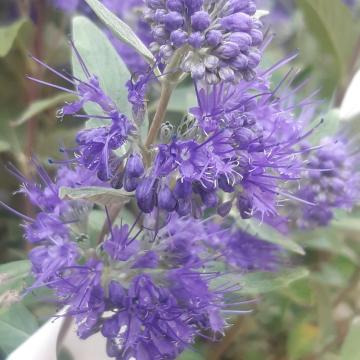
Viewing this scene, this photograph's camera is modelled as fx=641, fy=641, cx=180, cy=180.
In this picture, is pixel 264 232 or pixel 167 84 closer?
pixel 167 84

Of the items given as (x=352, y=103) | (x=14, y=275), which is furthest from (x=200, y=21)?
(x=352, y=103)

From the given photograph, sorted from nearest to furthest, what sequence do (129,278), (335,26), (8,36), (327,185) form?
(129,278), (327,185), (8,36), (335,26)

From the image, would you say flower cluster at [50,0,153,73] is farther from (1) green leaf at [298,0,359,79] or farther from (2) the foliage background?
(1) green leaf at [298,0,359,79]

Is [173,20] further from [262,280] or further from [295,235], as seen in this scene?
[295,235]

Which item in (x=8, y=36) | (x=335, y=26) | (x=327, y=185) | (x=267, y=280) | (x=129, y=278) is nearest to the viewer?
(x=129, y=278)

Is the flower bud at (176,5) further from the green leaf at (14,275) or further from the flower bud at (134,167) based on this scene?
the green leaf at (14,275)

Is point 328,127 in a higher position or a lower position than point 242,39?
lower

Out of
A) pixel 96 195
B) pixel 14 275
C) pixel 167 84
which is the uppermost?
pixel 167 84
